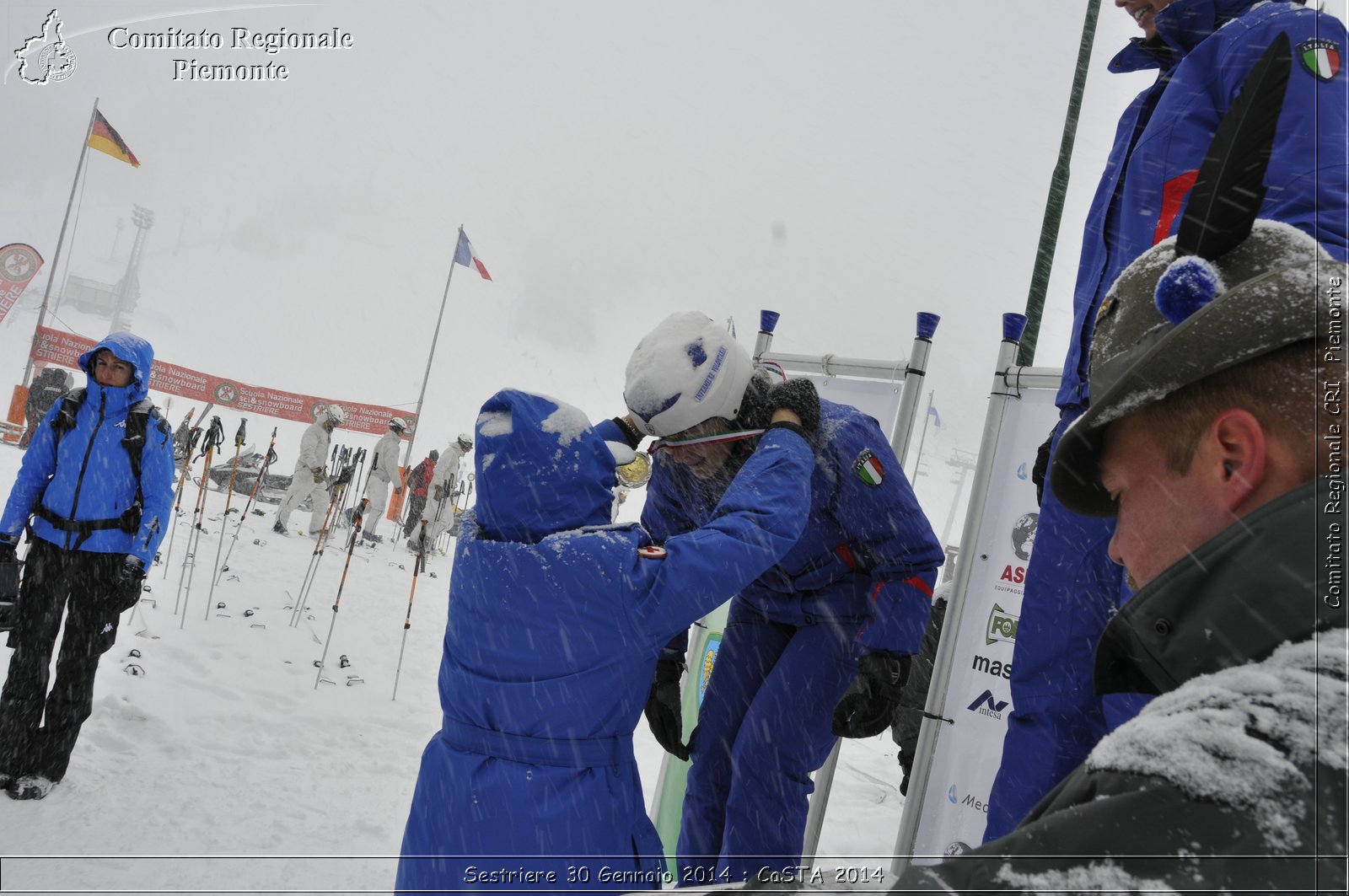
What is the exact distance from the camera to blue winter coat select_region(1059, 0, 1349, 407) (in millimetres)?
1329

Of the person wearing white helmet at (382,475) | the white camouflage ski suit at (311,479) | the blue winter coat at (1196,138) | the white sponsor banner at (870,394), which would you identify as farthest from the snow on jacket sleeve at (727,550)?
the white camouflage ski suit at (311,479)

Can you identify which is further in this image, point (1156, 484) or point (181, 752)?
point (181, 752)

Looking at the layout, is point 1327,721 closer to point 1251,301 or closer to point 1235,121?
point 1251,301

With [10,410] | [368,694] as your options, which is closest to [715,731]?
[368,694]

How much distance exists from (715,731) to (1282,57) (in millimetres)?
2246

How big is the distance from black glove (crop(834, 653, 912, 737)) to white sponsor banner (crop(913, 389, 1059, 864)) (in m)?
1.37

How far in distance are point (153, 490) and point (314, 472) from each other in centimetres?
1025

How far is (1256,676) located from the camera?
52 centimetres

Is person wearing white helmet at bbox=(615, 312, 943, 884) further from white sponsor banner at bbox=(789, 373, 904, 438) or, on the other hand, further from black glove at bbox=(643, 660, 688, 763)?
white sponsor banner at bbox=(789, 373, 904, 438)

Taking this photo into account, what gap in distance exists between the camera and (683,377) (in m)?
2.34

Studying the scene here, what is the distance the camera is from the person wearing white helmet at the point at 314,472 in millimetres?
13914

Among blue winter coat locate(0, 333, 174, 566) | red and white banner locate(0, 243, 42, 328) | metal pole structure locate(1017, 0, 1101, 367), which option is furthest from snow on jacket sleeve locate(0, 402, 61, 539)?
→ red and white banner locate(0, 243, 42, 328)

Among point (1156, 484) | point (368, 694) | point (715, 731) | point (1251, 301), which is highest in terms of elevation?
point (1251, 301)

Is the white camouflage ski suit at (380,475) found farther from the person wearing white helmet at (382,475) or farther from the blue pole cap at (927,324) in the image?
the blue pole cap at (927,324)
